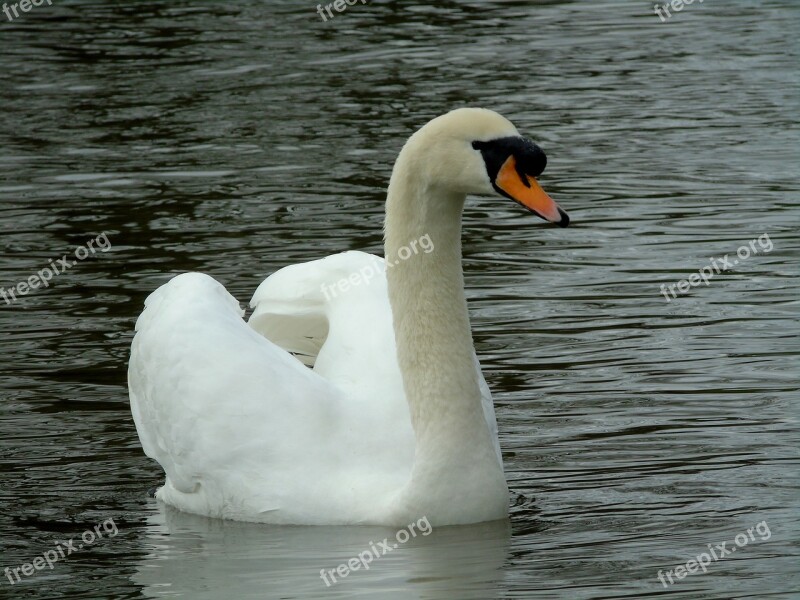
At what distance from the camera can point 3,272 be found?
11.8 metres

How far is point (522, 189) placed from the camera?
6.52m

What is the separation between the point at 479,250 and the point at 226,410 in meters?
4.86

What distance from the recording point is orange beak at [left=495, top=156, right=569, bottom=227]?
648cm

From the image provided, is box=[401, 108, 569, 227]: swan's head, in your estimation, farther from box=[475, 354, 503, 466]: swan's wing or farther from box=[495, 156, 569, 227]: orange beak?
box=[475, 354, 503, 466]: swan's wing

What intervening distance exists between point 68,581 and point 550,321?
164 inches

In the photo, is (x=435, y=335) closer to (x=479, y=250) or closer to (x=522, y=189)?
(x=522, y=189)

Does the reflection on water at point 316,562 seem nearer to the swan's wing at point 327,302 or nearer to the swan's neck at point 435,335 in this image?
the swan's neck at point 435,335

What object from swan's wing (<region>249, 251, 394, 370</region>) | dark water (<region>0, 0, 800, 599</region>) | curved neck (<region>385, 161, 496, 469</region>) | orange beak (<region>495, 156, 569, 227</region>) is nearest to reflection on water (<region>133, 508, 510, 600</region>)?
dark water (<region>0, 0, 800, 599</region>)

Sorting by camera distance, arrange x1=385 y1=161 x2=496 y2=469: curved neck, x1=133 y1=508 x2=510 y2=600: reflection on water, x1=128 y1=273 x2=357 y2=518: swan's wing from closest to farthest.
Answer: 1. x1=133 y1=508 x2=510 y2=600: reflection on water
2. x1=385 y1=161 x2=496 y2=469: curved neck
3. x1=128 y1=273 x2=357 y2=518: swan's wing

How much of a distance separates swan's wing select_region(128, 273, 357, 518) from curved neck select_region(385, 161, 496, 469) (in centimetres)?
38

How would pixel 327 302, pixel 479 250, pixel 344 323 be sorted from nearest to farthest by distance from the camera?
pixel 344 323 < pixel 327 302 < pixel 479 250

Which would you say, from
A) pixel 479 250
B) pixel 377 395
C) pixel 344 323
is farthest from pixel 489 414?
pixel 479 250

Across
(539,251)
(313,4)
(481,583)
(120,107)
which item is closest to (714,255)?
(539,251)

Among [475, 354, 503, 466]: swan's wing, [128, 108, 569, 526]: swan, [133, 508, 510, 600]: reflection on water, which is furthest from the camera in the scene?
[475, 354, 503, 466]: swan's wing
